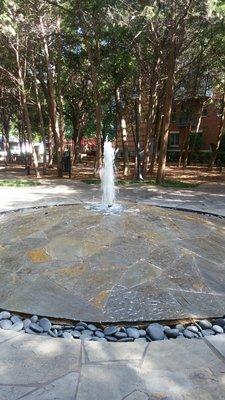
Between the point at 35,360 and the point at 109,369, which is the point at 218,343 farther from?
the point at 35,360

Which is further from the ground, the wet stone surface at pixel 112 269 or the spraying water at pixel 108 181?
the spraying water at pixel 108 181

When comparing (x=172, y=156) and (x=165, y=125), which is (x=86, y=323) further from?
(x=172, y=156)

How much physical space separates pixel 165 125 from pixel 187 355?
12.6 metres

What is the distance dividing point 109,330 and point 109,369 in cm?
75

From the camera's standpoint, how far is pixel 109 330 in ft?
11.9

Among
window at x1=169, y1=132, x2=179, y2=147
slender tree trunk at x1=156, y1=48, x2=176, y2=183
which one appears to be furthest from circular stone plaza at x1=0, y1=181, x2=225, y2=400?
window at x1=169, y1=132, x2=179, y2=147

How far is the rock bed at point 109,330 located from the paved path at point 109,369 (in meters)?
0.22

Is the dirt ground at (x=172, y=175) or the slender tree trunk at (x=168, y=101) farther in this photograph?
the dirt ground at (x=172, y=175)

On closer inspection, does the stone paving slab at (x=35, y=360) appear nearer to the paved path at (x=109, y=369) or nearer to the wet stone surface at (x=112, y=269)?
the paved path at (x=109, y=369)

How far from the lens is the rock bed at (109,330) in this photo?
3.54 metres

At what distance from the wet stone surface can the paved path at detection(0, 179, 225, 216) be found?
3.73 metres

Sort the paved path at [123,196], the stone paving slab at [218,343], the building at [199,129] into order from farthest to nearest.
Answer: the building at [199,129]
the paved path at [123,196]
the stone paving slab at [218,343]

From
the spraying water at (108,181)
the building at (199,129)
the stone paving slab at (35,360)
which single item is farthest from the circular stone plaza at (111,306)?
the building at (199,129)

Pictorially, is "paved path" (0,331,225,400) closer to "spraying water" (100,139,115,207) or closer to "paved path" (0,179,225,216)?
"spraying water" (100,139,115,207)
